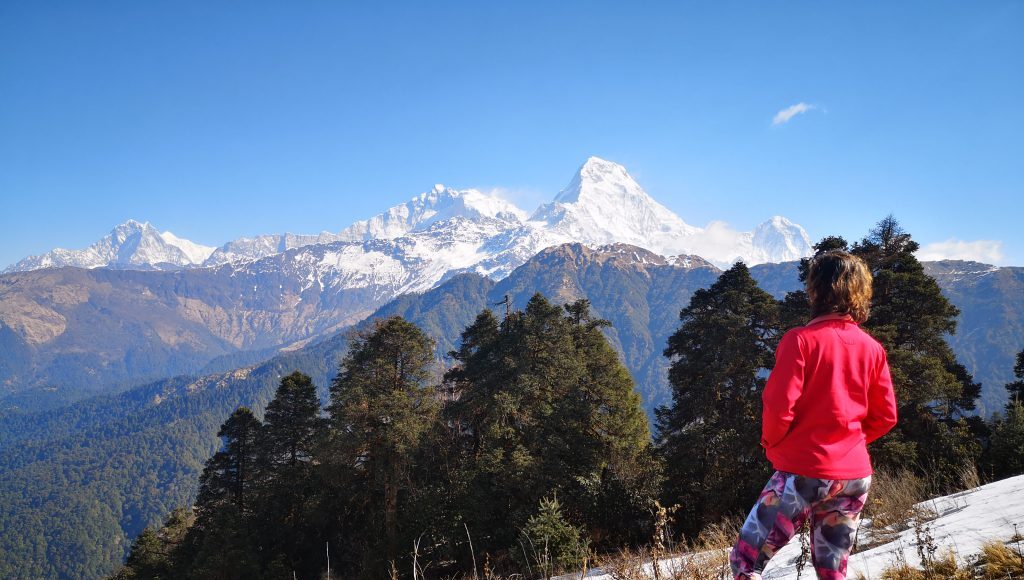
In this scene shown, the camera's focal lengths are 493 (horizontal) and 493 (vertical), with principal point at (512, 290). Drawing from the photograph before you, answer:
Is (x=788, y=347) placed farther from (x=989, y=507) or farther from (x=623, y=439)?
(x=623, y=439)

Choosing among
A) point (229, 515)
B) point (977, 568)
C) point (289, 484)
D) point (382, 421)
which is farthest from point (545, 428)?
point (229, 515)

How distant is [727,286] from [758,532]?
1965 centimetres

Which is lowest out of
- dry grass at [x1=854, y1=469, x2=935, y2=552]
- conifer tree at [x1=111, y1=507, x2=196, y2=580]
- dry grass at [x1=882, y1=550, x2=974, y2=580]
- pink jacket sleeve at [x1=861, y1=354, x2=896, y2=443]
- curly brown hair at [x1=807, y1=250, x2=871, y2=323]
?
conifer tree at [x1=111, y1=507, x2=196, y2=580]

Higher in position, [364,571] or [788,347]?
[788,347]

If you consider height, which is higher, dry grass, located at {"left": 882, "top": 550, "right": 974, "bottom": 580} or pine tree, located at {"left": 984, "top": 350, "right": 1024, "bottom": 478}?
dry grass, located at {"left": 882, "top": 550, "right": 974, "bottom": 580}

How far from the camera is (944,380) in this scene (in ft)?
55.1

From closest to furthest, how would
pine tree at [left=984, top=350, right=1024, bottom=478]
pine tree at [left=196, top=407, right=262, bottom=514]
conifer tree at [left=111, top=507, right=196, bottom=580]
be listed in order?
1. pine tree at [left=984, top=350, right=1024, bottom=478]
2. conifer tree at [left=111, top=507, right=196, bottom=580]
3. pine tree at [left=196, top=407, right=262, bottom=514]

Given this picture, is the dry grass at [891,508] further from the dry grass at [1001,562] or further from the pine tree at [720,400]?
the pine tree at [720,400]

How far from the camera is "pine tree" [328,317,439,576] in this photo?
2028cm

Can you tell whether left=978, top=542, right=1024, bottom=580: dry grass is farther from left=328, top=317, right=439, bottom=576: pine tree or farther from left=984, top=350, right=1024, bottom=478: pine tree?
left=328, top=317, right=439, bottom=576: pine tree

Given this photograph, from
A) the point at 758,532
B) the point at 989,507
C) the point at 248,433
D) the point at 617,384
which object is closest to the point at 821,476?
the point at 758,532

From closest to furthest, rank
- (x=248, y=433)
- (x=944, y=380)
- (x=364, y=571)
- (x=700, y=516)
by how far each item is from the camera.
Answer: (x=700, y=516), (x=944, y=380), (x=364, y=571), (x=248, y=433)

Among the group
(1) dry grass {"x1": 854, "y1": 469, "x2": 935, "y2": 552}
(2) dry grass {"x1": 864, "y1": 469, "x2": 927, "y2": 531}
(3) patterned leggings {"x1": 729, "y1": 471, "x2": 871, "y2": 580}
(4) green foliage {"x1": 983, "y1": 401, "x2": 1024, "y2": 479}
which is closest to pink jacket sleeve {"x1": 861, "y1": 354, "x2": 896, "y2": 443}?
(3) patterned leggings {"x1": 729, "y1": 471, "x2": 871, "y2": 580}

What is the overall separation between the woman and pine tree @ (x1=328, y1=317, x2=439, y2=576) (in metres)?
18.8
